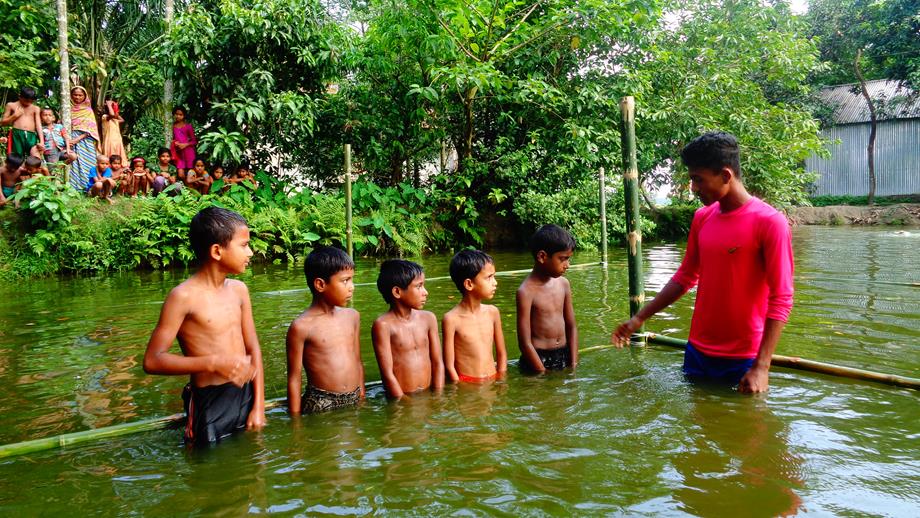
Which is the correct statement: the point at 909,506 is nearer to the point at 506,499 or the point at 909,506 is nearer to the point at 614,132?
the point at 506,499

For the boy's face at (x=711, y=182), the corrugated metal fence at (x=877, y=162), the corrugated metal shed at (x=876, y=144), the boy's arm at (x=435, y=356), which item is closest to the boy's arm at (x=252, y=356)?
the boy's arm at (x=435, y=356)

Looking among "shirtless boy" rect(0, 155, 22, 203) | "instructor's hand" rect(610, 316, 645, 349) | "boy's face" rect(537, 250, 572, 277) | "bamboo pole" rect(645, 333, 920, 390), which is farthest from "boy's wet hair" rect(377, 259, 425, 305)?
"shirtless boy" rect(0, 155, 22, 203)

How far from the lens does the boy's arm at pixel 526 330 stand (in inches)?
181

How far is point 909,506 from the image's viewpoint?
2.46 m

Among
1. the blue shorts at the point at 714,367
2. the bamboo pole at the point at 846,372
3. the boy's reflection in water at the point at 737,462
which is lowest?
the boy's reflection in water at the point at 737,462

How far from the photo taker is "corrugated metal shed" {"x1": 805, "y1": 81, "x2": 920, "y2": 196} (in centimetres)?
2645

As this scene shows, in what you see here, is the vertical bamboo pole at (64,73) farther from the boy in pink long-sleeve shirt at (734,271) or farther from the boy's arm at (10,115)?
the boy in pink long-sleeve shirt at (734,271)

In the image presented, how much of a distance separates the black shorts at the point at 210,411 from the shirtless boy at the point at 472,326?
4.60ft

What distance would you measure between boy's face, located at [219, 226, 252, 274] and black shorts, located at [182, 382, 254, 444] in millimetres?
600

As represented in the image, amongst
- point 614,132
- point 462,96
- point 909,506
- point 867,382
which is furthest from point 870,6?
point 909,506

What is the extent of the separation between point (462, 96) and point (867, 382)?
12617 millimetres

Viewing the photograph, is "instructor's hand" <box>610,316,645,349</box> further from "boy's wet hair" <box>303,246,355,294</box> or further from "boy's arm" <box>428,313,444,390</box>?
"boy's wet hair" <box>303,246,355,294</box>

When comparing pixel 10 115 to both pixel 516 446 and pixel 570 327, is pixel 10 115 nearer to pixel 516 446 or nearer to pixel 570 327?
pixel 570 327

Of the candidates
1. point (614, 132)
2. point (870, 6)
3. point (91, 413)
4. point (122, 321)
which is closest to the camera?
point (91, 413)
